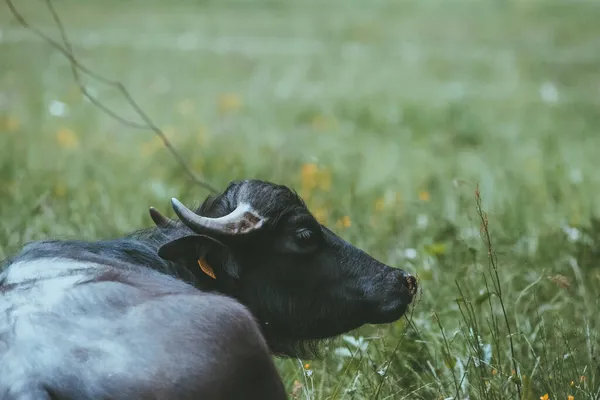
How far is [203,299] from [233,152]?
623 cm

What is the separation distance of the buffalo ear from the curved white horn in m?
0.05

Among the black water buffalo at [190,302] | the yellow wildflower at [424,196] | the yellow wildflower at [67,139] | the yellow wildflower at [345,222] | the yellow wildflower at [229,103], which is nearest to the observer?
the black water buffalo at [190,302]

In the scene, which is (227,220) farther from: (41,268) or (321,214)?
(321,214)

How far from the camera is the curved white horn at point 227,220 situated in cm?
451

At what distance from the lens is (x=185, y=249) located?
4.61 meters

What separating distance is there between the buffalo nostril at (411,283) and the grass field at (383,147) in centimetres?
24

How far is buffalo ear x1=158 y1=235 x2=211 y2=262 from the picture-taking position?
4.55 metres

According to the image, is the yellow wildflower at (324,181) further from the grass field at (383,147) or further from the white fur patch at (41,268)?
the white fur patch at (41,268)

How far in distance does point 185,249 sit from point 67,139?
613cm

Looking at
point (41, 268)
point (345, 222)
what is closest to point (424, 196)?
point (345, 222)

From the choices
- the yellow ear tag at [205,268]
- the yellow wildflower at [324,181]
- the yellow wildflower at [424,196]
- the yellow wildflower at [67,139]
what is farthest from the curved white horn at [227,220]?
the yellow wildflower at [67,139]

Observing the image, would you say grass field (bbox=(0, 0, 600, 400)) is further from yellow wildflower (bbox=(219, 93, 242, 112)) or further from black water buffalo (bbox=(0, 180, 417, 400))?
black water buffalo (bbox=(0, 180, 417, 400))

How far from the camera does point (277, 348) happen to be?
5.05m

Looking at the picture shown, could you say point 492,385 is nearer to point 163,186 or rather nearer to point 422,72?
point 163,186
